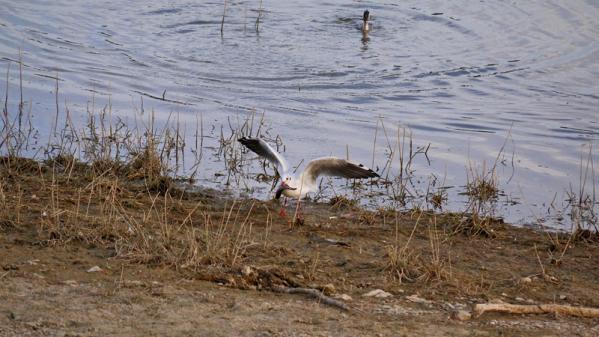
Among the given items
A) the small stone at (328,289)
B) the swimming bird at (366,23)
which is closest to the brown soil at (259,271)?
the small stone at (328,289)

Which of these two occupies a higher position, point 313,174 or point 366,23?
point 366,23

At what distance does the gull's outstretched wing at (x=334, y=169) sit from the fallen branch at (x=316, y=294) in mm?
2990

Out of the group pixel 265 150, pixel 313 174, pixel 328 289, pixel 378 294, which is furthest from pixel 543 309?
pixel 265 150

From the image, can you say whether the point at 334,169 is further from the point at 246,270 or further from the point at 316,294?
the point at 316,294

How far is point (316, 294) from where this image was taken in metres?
6.14

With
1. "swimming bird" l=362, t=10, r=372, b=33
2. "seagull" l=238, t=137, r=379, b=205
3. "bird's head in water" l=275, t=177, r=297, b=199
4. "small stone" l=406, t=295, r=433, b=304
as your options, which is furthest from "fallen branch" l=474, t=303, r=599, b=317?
"swimming bird" l=362, t=10, r=372, b=33

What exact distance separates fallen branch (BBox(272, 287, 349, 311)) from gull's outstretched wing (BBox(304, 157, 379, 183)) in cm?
299

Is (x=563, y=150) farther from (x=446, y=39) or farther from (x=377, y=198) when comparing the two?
(x=446, y=39)

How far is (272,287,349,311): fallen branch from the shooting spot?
5.97 metres

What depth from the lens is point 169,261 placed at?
21.6ft

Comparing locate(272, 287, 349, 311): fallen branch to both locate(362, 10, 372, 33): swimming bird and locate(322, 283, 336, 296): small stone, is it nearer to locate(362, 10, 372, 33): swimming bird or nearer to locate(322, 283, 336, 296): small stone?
locate(322, 283, 336, 296): small stone

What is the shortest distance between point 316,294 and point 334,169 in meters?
3.29

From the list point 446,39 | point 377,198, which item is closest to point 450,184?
point 377,198

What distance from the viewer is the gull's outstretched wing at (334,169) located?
360 inches
